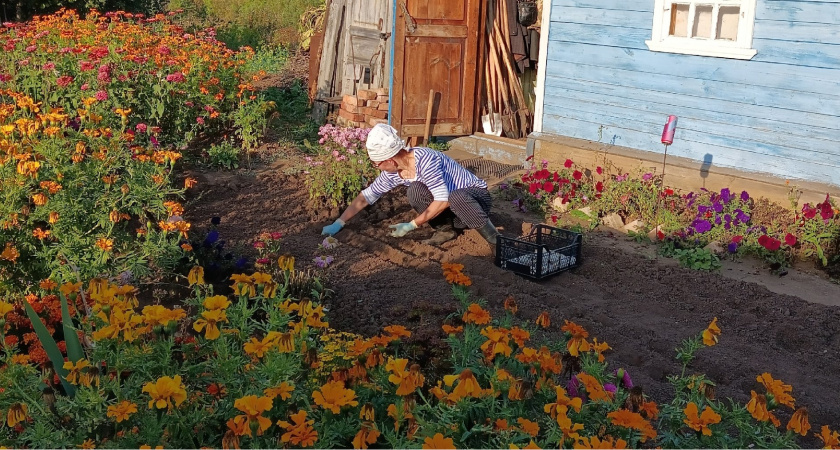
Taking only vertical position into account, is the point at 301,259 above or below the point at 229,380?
below

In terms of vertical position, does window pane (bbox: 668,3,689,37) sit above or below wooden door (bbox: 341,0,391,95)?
above

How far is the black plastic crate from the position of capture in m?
5.45

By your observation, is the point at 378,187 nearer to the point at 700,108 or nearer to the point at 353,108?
the point at 700,108

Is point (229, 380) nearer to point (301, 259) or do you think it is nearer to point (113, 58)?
point (301, 259)

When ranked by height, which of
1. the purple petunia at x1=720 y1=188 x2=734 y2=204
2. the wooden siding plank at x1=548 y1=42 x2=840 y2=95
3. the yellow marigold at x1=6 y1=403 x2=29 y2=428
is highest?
the wooden siding plank at x1=548 y1=42 x2=840 y2=95

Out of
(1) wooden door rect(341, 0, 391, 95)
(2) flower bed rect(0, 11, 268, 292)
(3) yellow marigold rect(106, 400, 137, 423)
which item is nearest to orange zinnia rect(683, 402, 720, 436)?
(3) yellow marigold rect(106, 400, 137, 423)

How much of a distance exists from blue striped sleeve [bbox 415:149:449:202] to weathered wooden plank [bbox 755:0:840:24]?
2.84m

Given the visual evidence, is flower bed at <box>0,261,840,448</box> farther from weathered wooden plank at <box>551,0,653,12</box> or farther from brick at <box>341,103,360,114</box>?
brick at <box>341,103,360,114</box>

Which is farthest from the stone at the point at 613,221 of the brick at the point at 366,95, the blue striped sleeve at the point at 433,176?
the brick at the point at 366,95

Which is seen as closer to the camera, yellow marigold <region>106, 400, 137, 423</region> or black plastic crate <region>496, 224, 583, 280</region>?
yellow marigold <region>106, 400, 137, 423</region>

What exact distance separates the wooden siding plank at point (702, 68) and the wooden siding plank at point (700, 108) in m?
0.16

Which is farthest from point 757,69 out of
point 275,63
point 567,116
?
point 275,63

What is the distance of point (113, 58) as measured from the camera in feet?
23.6

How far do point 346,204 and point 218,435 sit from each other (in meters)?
4.16
